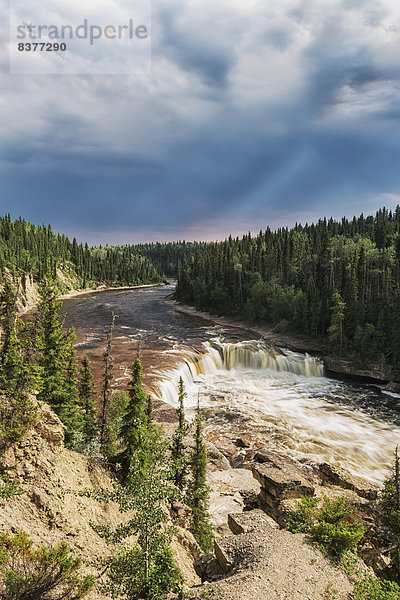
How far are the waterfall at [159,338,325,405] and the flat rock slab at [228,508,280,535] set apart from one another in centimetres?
2896

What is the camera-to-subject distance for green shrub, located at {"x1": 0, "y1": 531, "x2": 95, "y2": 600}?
6523 millimetres

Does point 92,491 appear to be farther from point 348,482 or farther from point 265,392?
point 265,392

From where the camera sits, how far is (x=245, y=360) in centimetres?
5147

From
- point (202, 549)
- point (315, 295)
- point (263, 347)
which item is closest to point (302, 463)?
point (202, 549)

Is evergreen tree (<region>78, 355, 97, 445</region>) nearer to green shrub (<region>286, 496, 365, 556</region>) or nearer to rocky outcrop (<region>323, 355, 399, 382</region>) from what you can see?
green shrub (<region>286, 496, 365, 556</region>)

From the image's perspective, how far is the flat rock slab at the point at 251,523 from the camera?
13539 millimetres

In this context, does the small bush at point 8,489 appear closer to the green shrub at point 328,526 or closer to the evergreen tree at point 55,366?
the evergreen tree at point 55,366

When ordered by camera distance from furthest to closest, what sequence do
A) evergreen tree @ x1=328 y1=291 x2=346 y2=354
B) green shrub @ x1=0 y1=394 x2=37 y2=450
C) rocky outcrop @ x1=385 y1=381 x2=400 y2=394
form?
evergreen tree @ x1=328 y1=291 x2=346 y2=354
rocky outcrop @ x1=385 y1=381 x2=400 y2=394
green shrub @ x1=0 y1=394 x2=37 y2=450

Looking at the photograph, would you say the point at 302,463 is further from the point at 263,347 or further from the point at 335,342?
the point at 335,342

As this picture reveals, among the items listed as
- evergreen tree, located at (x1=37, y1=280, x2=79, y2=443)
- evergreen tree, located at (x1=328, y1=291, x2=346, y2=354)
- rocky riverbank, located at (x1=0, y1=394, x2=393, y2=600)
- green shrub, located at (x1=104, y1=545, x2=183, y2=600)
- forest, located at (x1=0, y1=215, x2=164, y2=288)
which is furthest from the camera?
forest, located at (x1=0, y1=215, x2=164, y2=288)

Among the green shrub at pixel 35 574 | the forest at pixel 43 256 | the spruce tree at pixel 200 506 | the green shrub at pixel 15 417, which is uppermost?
the forest at pixel 43 256

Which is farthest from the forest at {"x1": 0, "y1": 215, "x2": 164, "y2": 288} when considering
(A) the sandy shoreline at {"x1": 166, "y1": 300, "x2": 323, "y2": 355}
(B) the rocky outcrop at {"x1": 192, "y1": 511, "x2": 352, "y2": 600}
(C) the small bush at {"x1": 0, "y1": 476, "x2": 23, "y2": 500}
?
(B) the rocky outcrop at {"x1": 192, "y1": 511, "x2": 352, "y2": 600}

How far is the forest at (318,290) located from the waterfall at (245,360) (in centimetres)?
662

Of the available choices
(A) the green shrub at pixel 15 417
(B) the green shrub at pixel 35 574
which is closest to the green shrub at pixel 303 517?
(B) the green shrub at pixel 35 574
